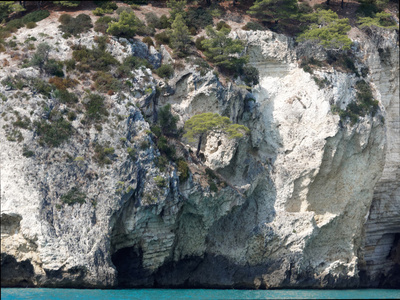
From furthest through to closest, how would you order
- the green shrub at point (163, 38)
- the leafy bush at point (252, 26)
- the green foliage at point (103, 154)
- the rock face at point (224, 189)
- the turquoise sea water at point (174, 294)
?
the leafy bush at point (252, 26) → the green shrub at point (163, 38) → the green foliage at point (103, 154) → the rock face at point (224, 189) → the turquoise sea water at point (174, 294)

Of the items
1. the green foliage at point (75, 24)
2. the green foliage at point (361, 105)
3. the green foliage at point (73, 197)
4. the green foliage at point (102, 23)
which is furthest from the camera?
the green foliage at point (361, 105)

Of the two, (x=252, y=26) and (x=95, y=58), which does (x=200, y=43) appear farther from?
(x=95, y=58)

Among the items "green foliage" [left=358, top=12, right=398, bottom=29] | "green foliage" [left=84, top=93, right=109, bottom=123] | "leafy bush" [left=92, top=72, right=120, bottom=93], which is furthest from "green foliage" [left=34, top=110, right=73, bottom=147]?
"green foliage" [left=358, top=12, right=398, bottom=29]

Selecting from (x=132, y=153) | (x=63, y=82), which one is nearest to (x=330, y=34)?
(x=132, y=153)

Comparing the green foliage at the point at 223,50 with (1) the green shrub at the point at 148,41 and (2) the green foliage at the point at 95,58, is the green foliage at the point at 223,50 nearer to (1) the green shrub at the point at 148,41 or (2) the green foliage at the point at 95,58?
(1) the green shrub at the point at 148,41

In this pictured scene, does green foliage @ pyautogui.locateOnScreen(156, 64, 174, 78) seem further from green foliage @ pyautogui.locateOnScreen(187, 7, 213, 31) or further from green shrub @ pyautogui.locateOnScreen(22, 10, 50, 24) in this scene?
green shrub @ pyautogui.locateOnScreen(22, 10, 50, 24)

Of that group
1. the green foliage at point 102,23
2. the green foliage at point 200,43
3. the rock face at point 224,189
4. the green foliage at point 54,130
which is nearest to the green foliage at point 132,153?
the rock face at point 224,189
